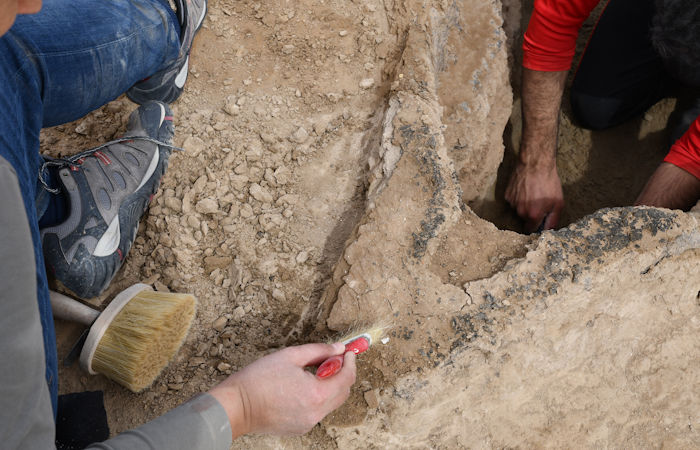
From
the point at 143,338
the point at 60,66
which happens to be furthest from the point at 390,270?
the point at 60,66

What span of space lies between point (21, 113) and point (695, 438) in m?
2.05

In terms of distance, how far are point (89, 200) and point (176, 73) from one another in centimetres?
57

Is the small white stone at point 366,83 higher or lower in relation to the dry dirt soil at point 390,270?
higher

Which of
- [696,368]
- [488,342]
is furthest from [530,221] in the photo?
[488,342]

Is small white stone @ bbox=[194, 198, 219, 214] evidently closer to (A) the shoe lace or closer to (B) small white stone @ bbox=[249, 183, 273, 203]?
(B) small white stone @ bbox=[249, 183, 273, 203]

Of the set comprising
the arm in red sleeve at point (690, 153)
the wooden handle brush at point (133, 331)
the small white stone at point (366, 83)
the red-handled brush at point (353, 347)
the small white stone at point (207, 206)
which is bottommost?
the wooden handle brush at point (133, 331)

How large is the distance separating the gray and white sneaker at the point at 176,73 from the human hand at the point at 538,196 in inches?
62.6

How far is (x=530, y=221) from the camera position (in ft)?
7.86

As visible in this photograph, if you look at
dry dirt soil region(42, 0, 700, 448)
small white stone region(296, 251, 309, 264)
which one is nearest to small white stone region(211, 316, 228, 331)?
dry dirt soil region(42, 0, 700, 448)

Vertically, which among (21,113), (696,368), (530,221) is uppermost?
(21,113)

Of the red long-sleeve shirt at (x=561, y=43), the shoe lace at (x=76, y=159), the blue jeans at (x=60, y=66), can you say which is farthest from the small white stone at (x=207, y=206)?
the red long-sleeve shirt at (x=561, y=43)

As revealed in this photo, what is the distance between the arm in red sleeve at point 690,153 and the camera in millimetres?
1794

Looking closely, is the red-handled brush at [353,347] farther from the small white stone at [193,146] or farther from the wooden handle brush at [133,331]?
the small white stone at [193,146]

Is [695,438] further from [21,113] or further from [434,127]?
[21,113]
